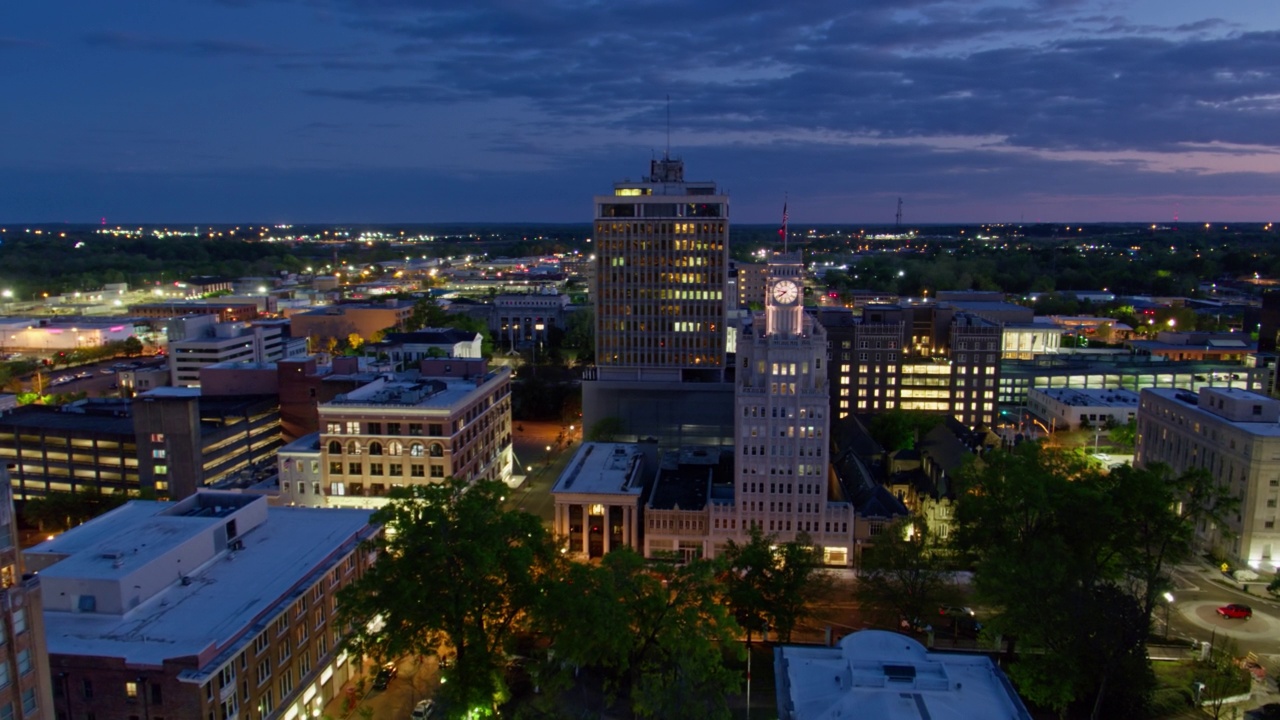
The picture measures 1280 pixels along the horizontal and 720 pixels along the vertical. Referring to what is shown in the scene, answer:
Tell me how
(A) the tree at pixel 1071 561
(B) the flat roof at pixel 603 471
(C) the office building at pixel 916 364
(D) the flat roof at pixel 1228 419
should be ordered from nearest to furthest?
(A) the tree at pixel 1071 561, (D) the flat roof at pixel 1228 419, (B) the flat roof at pixel 603 471, (C) the office building at pixel 916 364

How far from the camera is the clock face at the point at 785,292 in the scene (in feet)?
270

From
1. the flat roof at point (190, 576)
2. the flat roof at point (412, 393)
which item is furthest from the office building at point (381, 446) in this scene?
the flat roof at point (190, 576)

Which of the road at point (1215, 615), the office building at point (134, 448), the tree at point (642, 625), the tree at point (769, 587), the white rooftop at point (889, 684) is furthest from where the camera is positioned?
the office building at point (134, 448)

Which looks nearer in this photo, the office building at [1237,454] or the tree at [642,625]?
the tree at [642,625]

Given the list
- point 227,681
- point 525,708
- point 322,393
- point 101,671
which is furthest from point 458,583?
point 322,393

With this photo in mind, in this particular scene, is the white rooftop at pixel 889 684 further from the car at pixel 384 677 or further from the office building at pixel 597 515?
the office building at pixel 597 515

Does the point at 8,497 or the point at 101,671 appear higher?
the point at 8,497

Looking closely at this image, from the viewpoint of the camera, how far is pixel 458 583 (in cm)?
5009

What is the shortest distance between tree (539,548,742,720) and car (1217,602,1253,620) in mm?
47176

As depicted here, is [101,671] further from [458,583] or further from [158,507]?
[158,507]

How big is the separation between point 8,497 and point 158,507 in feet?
95.5

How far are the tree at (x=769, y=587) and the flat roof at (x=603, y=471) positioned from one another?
2061cm

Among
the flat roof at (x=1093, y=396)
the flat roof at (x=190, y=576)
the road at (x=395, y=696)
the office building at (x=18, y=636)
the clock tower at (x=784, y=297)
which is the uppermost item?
the clock tower at (x=784, y=297)

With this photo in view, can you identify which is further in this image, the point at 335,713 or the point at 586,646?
the point at 335,713
